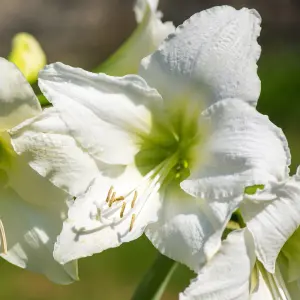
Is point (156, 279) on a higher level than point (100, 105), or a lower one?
lower

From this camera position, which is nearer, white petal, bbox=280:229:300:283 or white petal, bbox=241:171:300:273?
white petal, bbox=241:171:300:273

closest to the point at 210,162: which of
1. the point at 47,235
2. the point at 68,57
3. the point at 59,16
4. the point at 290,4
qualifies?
the point at 47,235

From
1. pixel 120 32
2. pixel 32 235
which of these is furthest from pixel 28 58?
pixel 120 32

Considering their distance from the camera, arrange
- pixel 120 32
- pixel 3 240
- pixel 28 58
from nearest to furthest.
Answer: pixel 3 240 → pixel 28 58 → pixel 120 32

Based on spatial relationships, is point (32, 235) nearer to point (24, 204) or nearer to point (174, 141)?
point (24, 204)

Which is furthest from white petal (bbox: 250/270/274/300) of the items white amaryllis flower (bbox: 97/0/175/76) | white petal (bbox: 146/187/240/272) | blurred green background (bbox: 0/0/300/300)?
blurred green background (bbox: 0/0/300/300)

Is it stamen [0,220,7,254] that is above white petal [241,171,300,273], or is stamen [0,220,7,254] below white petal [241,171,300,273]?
below

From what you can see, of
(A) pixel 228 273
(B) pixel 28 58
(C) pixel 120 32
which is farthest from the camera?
(C) pixel 120 32

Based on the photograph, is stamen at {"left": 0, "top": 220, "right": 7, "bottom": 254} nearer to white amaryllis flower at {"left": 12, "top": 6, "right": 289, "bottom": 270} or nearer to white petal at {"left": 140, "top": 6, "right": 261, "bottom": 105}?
white amaryllis flower at {"left": 12, "top": 6, "right": 289, "bottom": 270}

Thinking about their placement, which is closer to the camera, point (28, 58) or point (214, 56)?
point (214, 56)
